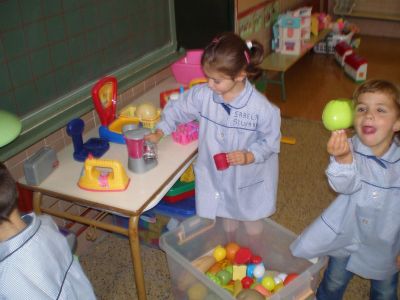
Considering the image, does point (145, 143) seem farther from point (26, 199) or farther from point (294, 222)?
point (294, 222)

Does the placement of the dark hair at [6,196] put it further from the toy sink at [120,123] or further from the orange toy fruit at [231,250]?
the orange toy fruit at [231,250]

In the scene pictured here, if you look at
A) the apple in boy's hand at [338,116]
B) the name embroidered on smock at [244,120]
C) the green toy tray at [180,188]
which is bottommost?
the green toy tray at [180,188]

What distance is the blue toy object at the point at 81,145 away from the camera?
1718 mm

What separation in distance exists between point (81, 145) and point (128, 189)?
0.34 meters

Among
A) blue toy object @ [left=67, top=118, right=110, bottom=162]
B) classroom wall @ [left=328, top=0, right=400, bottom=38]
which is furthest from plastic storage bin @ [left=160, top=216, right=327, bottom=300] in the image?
A: classroom wall @ [left=328, top=0, right=400, bottom=38]

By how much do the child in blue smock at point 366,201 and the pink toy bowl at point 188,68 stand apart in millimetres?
1049

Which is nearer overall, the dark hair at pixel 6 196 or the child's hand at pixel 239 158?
the dark hair at pixel 6 196

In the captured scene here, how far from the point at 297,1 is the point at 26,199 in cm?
412

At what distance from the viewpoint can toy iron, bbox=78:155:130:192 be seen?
1552 millimetres

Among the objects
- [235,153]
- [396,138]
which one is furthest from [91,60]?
[396,138]

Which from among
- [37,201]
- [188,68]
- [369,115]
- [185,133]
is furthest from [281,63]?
[37,201]

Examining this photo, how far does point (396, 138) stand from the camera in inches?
56.1

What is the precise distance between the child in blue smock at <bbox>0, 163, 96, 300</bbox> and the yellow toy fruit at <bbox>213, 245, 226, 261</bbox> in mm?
910

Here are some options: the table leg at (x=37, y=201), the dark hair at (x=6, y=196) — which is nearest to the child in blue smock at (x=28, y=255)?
the dark hair at (x=6, y=196)
